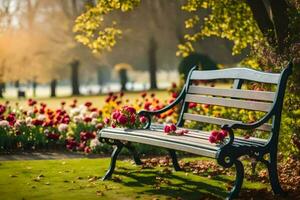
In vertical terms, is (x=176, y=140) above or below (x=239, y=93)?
below

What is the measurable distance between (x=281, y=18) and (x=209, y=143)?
3414mm

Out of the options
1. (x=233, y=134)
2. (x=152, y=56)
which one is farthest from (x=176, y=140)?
(x=152, y=56)

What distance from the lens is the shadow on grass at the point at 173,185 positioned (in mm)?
6258

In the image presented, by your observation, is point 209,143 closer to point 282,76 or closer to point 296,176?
point 282,76

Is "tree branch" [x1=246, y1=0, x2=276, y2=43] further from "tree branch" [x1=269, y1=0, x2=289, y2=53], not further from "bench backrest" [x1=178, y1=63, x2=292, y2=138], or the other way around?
"bench backrest" [x1=178, y1=63, x2=292, y2=138]

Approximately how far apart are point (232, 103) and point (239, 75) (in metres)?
0.36

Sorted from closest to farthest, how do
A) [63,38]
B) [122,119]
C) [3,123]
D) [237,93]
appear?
1. [237,93]
2. [122,119]
3. [3,123]
4. [63,38]

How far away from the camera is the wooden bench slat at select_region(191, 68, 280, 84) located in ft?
20.4

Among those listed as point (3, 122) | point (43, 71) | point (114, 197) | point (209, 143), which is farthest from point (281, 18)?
point (43, 71)

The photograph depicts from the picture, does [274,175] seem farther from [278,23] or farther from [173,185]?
[278,23]

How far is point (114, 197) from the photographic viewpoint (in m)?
6.08

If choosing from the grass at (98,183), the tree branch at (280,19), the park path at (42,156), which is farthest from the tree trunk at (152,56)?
the grass at (98,183)

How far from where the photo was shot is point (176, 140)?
6.11 metres

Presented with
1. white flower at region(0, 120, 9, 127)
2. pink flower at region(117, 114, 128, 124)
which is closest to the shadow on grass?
pink flower at region(117, 114, 128, 124)
